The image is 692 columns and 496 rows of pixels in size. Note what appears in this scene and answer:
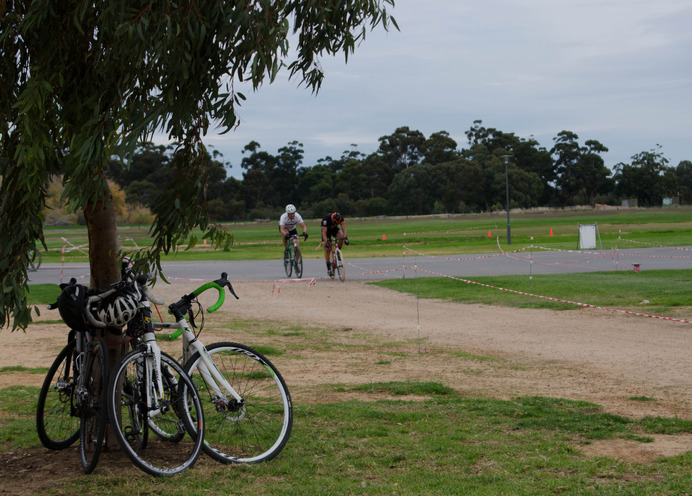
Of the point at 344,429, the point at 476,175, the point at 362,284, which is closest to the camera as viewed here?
the point at 344,429

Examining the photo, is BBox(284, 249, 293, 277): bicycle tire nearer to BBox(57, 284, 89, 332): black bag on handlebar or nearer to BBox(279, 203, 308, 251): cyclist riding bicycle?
BBox(279, 203, 308, 251): cyclist riding bicycle

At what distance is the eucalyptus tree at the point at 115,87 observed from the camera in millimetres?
5020

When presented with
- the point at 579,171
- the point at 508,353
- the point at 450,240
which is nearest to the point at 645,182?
the point at 579,171

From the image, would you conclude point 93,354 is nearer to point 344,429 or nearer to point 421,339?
point 344,429

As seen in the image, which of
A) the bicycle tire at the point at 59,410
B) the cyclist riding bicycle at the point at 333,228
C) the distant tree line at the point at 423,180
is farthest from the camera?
the distant tree line at the point at 423,180

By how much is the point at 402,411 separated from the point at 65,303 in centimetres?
323

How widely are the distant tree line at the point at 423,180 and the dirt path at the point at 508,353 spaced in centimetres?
9565

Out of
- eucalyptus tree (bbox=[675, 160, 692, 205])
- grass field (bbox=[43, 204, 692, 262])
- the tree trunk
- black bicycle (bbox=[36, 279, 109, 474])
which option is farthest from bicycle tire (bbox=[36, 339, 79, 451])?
eucalyptus tree (bbox=[675, 160, 692, 205])

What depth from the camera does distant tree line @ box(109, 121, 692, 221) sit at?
119438 millimetres

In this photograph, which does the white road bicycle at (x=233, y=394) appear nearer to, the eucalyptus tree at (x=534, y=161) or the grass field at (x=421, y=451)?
the grass field at (x=421, y=451)

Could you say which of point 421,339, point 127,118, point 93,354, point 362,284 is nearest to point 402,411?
point 93,354

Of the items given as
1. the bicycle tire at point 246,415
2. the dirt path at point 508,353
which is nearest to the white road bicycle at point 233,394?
the bicycle tire at point 246,415

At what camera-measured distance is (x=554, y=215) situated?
104m

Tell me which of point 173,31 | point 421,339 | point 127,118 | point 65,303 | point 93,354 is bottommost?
point 421,339
